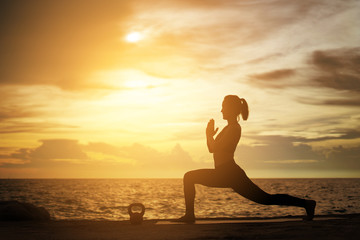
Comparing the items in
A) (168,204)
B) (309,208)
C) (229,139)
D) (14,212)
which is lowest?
(168,204)

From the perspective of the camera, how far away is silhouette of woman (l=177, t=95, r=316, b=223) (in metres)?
7.11

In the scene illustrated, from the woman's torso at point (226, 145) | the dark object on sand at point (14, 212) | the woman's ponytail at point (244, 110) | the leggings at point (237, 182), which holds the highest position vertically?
the woman's ponytail at point (244, 110)

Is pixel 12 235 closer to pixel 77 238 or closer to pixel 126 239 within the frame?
pixel 77 238

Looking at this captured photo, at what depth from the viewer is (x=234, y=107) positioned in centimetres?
735

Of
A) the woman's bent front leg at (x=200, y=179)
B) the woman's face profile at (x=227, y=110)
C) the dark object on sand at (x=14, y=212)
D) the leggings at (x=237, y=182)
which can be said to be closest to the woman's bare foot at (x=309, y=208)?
the leggings at (x=237, y=182)

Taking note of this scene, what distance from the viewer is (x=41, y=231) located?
6875 mm

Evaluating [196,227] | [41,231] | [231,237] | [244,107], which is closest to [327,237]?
[231,237]

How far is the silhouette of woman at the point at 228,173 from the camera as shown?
7.11 meters

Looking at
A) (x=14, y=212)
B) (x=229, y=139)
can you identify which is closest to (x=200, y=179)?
(x=229, y=139)

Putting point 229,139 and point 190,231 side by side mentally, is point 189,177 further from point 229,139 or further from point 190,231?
point 190,231

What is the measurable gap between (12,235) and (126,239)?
2076 mm

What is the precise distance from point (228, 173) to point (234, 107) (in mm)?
1240

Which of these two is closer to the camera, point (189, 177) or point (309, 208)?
point (189, 177)

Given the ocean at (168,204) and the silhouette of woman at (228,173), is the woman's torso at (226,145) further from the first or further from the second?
the ocean at (168,204)
